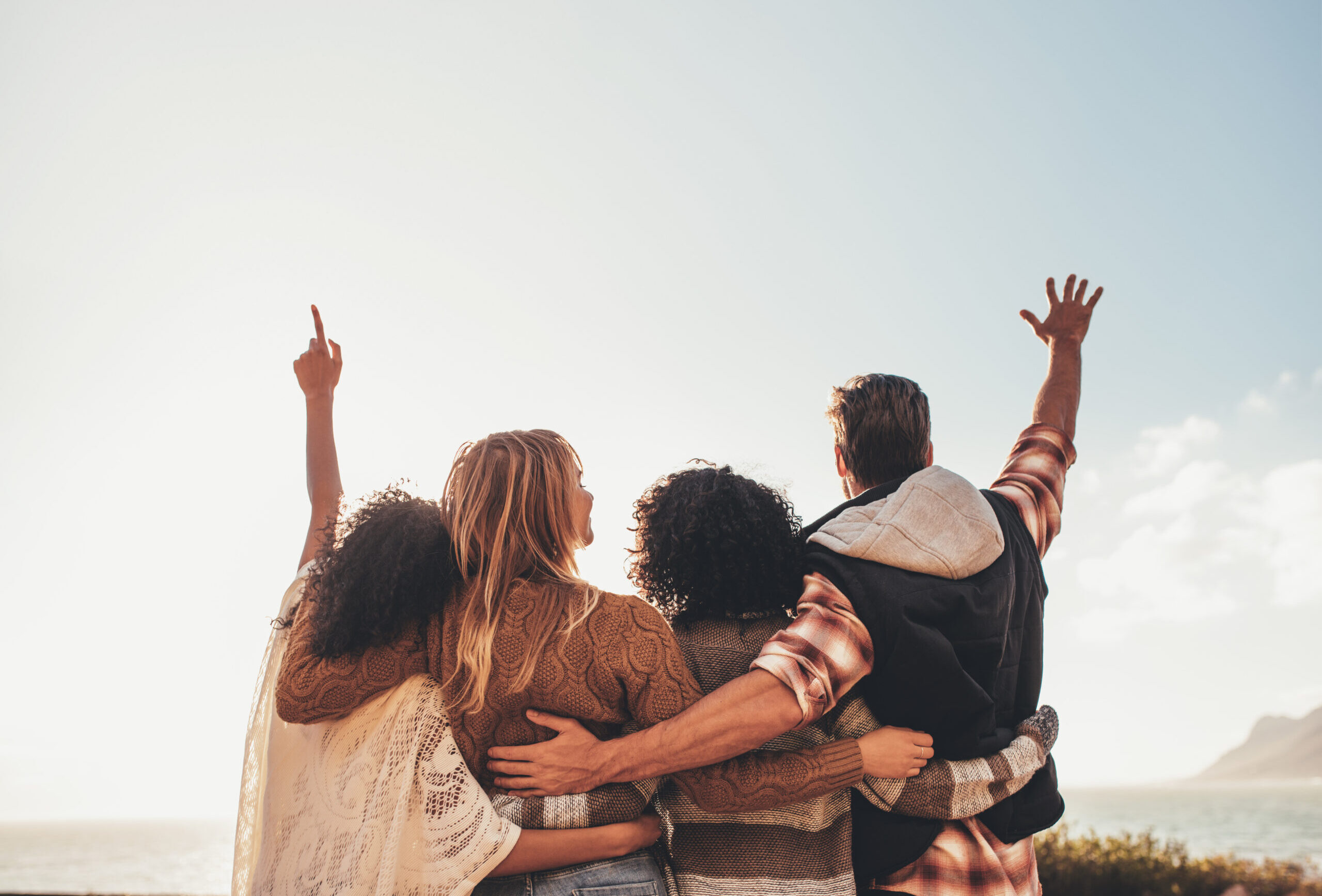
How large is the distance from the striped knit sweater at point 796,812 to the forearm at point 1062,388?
1.03 meters

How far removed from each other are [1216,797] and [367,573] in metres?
91.6

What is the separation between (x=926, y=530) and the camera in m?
1.84

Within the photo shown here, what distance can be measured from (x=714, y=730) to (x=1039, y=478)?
1315 millimetres

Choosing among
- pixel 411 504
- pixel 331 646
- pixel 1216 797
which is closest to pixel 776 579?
pixel 411 504

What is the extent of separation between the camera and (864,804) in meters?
1.89

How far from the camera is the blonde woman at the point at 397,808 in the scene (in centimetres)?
164

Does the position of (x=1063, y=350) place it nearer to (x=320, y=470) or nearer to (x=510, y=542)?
(x=510, y=542)

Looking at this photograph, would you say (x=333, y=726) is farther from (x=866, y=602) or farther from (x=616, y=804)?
(x=866, y=602)

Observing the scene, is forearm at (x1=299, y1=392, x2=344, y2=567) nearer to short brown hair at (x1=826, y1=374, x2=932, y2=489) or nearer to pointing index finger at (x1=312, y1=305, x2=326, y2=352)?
pointing index finger at (x1=312, y1=305, x2=326, y2=352)

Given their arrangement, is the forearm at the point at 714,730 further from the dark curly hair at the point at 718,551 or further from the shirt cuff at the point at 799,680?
the dark curly hair at the point at 718,551

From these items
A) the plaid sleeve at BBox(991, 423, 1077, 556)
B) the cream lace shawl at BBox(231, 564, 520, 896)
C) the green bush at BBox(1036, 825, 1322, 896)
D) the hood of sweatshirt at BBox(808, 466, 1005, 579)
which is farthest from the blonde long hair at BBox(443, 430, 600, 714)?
the green bush at BBox(1036, 825, 1322, 896)

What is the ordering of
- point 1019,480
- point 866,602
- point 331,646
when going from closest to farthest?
1. point 331,646
2. point 866,602
3. point 1019,480

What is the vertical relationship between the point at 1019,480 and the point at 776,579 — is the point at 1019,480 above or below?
above

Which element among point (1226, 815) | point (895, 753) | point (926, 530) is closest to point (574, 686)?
point (895, 753)
